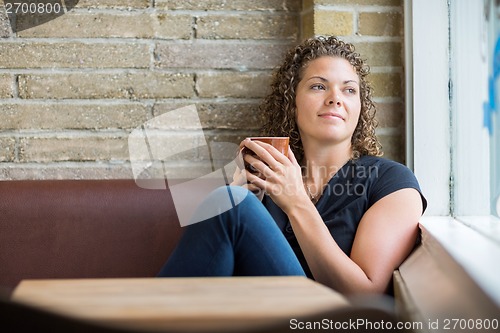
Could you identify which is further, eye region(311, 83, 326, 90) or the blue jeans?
eye region(311, 83, 326, 90)

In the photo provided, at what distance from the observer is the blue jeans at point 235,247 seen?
1.33 m

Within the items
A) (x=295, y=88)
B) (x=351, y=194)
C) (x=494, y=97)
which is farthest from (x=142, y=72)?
(x=494, y=97)

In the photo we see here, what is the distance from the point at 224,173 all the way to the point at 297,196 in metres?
0.44

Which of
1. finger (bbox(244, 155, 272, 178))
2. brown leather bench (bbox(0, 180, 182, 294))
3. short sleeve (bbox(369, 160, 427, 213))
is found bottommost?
brown leather bench (bbox(0, 180, 182, 294))

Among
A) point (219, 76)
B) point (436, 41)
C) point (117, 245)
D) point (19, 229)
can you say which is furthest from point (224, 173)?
point (436, 41)

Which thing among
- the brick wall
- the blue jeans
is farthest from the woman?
the brick wall

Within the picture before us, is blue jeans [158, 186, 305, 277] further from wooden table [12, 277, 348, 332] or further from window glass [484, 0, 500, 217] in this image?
window glass [484, 0, 500, 217]

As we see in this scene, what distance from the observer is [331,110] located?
1.75 metres

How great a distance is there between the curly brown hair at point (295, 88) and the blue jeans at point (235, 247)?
505 mm

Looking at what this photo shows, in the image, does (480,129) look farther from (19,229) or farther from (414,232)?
(19,229)

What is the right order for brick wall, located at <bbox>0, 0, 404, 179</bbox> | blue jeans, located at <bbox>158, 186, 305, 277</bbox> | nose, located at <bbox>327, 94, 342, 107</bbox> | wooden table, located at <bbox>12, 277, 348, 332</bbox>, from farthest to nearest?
brick wall, located at <bbox>0, 0, 404, 179</bbox>
nose, located at <bbox>327, 94, 342, 107</bbox>
blue jeans, located at <bbox>158, 186, 305, 277</bbox>
wooden table, located at <bbox>12, 277, 348, 332</bbox>

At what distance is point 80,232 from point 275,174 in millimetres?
560

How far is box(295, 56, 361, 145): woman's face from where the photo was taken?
175cm

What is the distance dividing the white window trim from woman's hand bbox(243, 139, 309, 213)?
1.35ft
